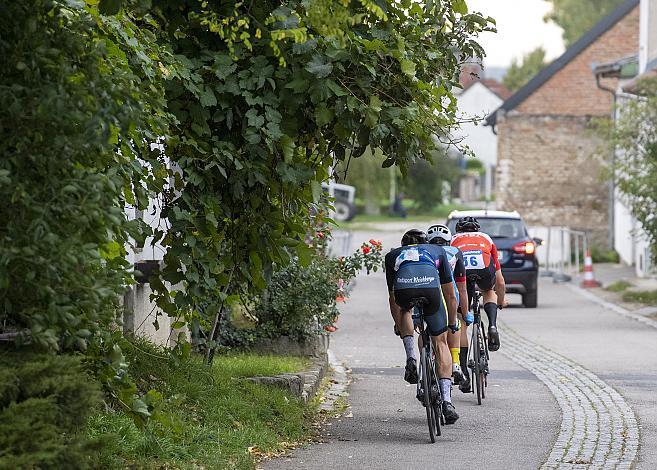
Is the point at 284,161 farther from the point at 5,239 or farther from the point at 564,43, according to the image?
the point at 564,43

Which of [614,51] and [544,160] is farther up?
[614,51]

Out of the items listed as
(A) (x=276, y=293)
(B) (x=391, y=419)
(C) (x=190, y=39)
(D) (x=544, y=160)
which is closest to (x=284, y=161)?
(C) (x=190, y=39)

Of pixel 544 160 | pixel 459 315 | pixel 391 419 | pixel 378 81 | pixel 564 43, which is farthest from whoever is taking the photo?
pixel 564 43

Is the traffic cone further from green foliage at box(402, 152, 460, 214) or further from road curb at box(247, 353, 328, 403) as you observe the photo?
green foliage at box(402, 152, 460, 214)

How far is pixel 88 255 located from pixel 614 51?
42.5 metres

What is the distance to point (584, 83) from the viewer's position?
150ft

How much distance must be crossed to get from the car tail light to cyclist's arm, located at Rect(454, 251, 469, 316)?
1353 cm

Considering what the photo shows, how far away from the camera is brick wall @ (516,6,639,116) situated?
45.8m

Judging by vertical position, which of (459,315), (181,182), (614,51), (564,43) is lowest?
(459,315)

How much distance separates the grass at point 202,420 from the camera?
7.62m

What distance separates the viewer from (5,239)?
552 cm

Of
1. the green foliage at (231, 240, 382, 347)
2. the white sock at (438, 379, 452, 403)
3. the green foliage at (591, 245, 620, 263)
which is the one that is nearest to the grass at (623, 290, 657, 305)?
the green foliage at (231, 240, 382, 347)

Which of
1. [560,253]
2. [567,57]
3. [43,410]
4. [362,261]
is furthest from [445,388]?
[567,57]

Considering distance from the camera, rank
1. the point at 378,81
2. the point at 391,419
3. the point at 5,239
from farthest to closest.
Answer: the point at 391,419
the point at 378,81
the point at 5,239
